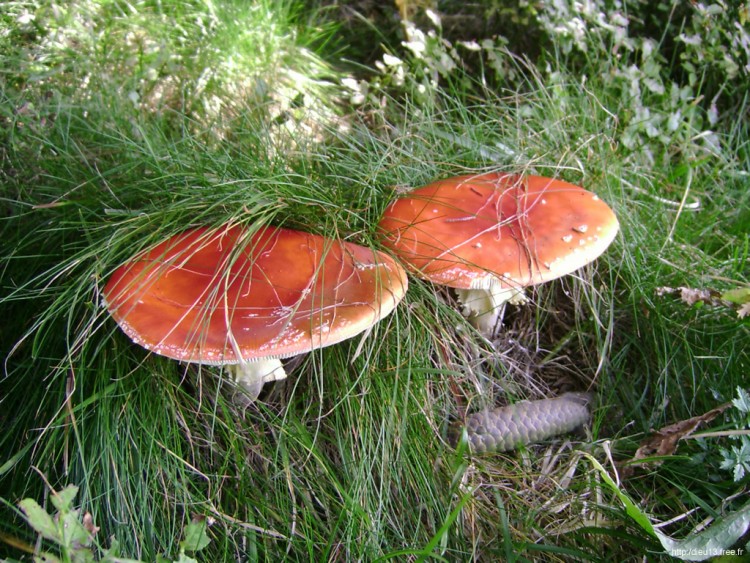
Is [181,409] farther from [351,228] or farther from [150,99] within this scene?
[150,99]

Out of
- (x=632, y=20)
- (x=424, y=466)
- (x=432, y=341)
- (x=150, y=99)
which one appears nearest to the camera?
(x=424, y=466)

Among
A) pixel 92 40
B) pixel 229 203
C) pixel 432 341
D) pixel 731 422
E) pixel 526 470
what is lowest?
pixel 526 470

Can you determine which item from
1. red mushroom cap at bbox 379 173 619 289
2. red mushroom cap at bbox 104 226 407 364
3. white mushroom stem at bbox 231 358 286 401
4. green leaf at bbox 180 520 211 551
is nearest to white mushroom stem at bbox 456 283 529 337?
red mushroom cap at bbox 379 173 619 289

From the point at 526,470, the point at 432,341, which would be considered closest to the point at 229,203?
the point at 432,341

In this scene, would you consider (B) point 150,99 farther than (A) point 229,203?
Yes

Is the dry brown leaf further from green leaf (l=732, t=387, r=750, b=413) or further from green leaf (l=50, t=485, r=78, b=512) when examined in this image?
green leaf (l=50, t=485, r=78, b=512)

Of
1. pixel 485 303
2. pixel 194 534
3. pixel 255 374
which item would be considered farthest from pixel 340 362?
pixel 194 534
